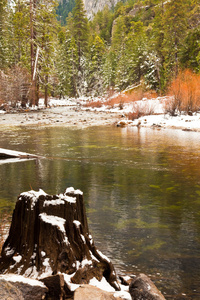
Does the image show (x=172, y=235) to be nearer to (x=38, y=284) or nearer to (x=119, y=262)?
(x=119, y=262)

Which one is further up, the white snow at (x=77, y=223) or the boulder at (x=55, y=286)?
the white snow at (x=77, y=223)

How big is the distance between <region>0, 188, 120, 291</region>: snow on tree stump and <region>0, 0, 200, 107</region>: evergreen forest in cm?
2356

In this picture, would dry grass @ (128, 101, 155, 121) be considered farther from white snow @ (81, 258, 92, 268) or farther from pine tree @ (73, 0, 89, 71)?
pine tree @ (73, 0, 89, 71)

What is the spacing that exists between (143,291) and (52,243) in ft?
3.27

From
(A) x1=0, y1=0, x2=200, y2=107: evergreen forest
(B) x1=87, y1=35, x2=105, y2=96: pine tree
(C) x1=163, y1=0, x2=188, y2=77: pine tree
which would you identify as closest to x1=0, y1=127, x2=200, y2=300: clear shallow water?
(A) x1=0, y1=0, x2=200, y2=107: evergreen forest

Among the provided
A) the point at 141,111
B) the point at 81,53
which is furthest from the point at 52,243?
the point at 81,53

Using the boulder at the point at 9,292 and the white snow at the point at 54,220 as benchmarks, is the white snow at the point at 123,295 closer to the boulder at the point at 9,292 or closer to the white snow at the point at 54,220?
the white snow at the point at 54,220

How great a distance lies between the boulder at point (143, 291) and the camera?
120 inches

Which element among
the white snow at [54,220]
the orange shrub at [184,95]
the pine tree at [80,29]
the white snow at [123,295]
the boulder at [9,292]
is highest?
the pine tree at [80,29]

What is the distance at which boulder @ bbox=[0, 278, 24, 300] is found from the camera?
98.4 inches

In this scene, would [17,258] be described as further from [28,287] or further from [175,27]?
[175,27]

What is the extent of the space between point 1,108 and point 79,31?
46.2m

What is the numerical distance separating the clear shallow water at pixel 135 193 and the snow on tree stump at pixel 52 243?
767 millimetres

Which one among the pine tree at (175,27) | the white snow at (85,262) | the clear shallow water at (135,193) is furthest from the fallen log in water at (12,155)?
the pine tree at (175,27)
